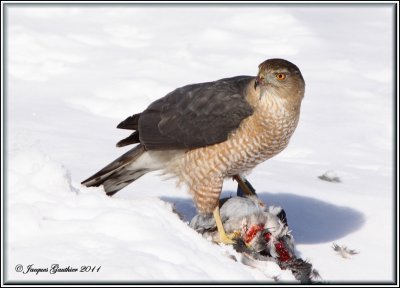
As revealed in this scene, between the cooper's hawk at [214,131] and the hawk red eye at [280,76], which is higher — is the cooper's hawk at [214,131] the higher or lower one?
the lower one

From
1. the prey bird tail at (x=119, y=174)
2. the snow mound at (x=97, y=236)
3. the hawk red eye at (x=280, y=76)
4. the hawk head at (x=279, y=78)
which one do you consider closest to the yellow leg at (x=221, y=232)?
the snow mound at (x=97, y=236)

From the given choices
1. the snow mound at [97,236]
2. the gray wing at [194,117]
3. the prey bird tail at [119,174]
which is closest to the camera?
the snow mound at [97,236]

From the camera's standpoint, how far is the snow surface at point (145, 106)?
16.4 ft

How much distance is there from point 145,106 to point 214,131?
155 inches

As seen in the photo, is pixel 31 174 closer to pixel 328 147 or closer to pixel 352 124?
pixel 328 147

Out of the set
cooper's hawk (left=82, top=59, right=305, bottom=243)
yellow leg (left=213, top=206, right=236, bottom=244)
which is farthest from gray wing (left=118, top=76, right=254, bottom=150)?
yellow leg (left=213, top=206, right=236, bottom=244)

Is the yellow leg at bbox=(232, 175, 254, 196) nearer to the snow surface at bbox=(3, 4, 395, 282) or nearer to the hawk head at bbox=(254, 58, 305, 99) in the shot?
the snow surface at bbox=(3, 4, 395, 282)

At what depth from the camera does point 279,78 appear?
20.9ft

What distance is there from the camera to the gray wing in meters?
6.52

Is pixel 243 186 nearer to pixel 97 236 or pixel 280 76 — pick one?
pixel 280 76

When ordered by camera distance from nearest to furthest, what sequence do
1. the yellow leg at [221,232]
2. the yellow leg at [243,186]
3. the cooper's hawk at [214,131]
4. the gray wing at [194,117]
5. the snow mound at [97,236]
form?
the snow mound at [97,236] < the yellow leg at [221,232] < the cooper's hawk at [214,131] < the gray wing at [194,117] < the yellow leg at [243,186]

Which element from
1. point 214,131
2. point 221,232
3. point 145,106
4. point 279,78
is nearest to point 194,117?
point 214,131

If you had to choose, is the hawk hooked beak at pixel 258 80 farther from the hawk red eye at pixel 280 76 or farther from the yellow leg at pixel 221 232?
the yellow leg at pixel 221 232

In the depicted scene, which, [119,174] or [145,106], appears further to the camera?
[145,106]
